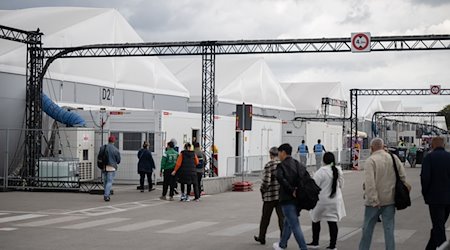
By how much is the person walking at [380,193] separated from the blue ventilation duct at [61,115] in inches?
783

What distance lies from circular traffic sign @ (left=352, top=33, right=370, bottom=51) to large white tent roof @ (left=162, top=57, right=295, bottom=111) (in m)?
24.7

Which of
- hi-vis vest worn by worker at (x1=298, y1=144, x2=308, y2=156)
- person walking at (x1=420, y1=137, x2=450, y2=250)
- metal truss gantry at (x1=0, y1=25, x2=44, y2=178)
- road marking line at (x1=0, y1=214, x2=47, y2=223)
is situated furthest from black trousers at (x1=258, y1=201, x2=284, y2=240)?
hi-vis vest worn by worker at (x1=298, y1=144, x2=308, y2=156)

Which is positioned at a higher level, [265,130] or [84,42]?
[84,42]

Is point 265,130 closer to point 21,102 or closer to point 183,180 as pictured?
point 21,102

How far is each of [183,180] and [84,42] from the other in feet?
62.5

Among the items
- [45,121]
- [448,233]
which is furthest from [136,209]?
[45,121]

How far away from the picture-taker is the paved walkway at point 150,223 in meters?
11.6

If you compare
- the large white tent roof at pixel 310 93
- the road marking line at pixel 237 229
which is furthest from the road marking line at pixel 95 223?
the large white tent roof at pixel 310 93

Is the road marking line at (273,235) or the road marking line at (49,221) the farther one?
the road marking line at (49,221)

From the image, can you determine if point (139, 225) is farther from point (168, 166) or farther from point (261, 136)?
point (261, 136)

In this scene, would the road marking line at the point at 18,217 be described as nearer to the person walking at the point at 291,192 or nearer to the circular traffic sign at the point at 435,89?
the person walking at the point at 291,192

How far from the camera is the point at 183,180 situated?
19.5 meters

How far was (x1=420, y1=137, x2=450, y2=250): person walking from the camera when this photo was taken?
9.84m

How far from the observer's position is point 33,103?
2608cm
